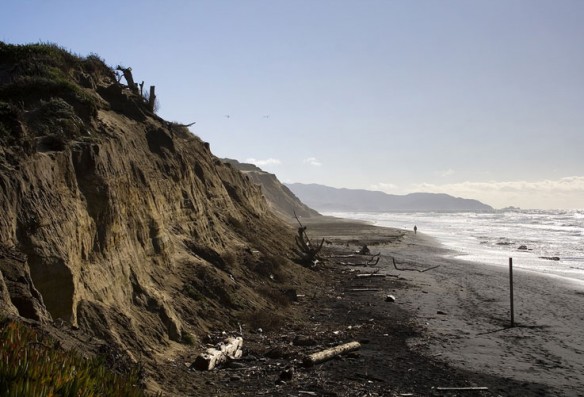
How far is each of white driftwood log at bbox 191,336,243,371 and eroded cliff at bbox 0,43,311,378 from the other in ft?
3.37

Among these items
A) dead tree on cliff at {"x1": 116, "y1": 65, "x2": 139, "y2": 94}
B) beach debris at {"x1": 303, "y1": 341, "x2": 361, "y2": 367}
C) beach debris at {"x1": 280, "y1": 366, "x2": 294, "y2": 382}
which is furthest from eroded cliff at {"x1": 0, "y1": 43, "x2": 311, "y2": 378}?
beach debris at {"x1": 303, "y1": 341, "x2": 361, "y2": 367}

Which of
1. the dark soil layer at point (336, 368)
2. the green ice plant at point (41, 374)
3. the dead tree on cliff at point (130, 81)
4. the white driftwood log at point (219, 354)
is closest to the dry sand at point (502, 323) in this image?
the dark soil layer at point (336, 368)

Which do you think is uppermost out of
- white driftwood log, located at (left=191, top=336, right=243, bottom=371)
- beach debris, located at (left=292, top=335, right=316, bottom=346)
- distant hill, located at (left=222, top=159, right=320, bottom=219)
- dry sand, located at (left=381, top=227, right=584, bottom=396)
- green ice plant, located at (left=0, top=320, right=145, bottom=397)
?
distant hill, located at (left=222, top=159, right=320, bottom=219)

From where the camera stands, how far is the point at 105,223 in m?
12.7

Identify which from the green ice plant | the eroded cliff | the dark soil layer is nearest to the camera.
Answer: the green ice plant

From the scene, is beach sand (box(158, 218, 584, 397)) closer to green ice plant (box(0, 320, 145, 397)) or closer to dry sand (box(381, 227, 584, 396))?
dry sand (box(381, 227, 584, 396))

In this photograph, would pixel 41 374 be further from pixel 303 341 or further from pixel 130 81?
pixel 130 81

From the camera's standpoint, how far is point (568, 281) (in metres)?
29.9

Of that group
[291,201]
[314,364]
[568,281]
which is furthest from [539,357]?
[291,201]

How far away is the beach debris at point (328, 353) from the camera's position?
12773 mm

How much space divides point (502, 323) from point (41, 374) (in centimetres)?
1835

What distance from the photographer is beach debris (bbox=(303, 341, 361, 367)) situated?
12773mm

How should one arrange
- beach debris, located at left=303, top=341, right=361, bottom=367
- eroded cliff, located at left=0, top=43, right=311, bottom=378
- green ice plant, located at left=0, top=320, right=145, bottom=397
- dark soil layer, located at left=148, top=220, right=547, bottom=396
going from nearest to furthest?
green ice plant, located at left=0, top=320, right=145, bottom=397
eroded cliff, located at left=0, top=43, right=311, bottom=378
dark soil layer, located at left=148, top=220, right=547, bottom=396
beach debris, located at left=303, top=341, right=361, bottom=367

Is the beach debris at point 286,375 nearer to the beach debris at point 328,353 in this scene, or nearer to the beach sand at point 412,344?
the beach sand at point 412,344
